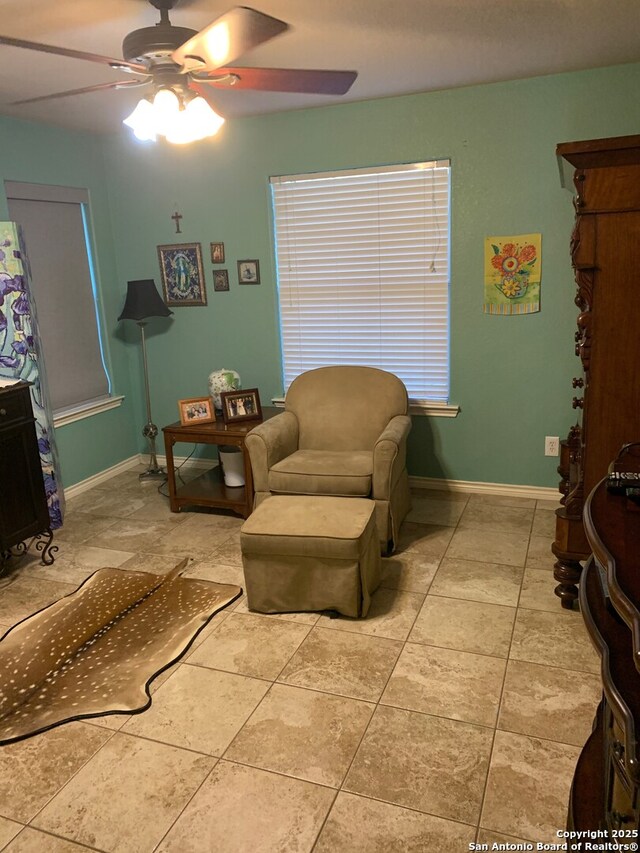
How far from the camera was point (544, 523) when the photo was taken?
370cm

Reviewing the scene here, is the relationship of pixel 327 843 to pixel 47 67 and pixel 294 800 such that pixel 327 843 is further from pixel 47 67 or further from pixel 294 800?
pixel 47 67

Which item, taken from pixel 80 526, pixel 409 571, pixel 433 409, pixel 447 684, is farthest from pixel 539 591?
pixel 80 526

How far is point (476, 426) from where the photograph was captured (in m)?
4.12

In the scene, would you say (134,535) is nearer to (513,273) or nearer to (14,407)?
(14,407)

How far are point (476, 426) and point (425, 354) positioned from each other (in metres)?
0.56

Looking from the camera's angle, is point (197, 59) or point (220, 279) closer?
point (197, 59)

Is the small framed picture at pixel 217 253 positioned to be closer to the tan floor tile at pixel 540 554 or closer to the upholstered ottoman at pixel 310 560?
the upholstered ottoman at pixel 310 560

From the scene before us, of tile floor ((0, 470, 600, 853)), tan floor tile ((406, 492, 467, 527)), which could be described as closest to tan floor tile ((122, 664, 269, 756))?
tile floor ((0, 470, 600, 853))

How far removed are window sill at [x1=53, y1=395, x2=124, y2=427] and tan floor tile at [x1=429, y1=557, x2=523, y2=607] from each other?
8.80ft

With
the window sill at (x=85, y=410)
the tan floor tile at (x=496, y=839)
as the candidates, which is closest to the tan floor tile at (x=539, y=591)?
the tan floor tile at (x=496, y=839)

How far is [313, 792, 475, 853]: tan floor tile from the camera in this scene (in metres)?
1.71

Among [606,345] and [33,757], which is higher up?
[606,345]

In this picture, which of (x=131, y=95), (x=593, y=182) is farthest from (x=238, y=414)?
(x=593, y=182)

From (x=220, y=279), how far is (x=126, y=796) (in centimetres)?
335
